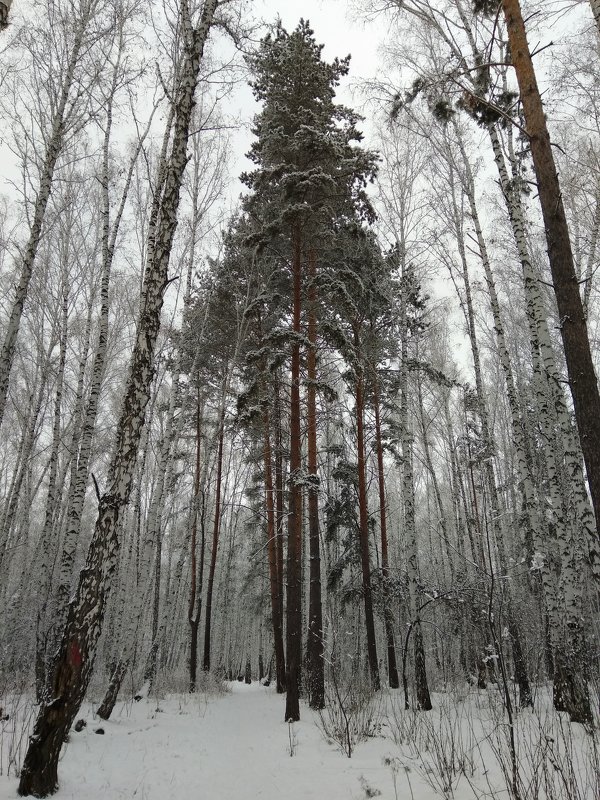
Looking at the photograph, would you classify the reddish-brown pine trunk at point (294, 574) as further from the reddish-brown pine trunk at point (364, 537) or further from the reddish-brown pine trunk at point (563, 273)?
the reddish-brown pine trunk at point (563, 273)

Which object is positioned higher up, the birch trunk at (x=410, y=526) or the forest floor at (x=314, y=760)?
the birch trunk at (x=410, y=526)

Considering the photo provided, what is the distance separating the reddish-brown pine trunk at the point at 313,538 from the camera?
29.0ft

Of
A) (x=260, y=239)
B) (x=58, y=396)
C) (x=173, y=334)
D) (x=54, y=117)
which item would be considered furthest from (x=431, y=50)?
(x=58, y=396)

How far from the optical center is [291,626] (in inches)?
325

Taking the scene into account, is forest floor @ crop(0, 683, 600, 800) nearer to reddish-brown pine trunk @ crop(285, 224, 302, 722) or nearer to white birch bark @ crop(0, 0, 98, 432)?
reddish-brown pine trunk @ crop(285, 224, 302, 722)

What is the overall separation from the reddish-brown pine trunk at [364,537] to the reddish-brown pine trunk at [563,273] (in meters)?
5.87

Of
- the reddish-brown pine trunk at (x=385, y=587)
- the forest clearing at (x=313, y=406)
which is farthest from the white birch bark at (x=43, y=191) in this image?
the reddish-brown pine trunk at (x=385, y=587)

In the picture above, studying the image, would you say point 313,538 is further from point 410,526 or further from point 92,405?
point 92,405

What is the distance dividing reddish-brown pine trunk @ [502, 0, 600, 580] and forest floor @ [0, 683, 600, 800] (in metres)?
2.12

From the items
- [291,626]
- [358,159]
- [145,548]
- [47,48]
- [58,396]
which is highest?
[47,48]

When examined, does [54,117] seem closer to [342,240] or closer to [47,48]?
[47,48]

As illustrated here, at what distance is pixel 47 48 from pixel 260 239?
5.13m

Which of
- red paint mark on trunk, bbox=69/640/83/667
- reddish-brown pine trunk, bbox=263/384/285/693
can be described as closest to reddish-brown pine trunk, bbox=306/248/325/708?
reddish-brown pine trunk, bbox=263/384/285/693

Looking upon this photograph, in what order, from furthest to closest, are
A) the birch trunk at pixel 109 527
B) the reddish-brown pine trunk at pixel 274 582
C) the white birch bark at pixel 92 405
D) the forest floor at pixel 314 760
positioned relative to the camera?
the reddish-brown pine trunk at pixel 274 582
the white birch bark at pixel 92 405
the birch trunk at pixel 109 527
the forest floor at pixel 314 760
